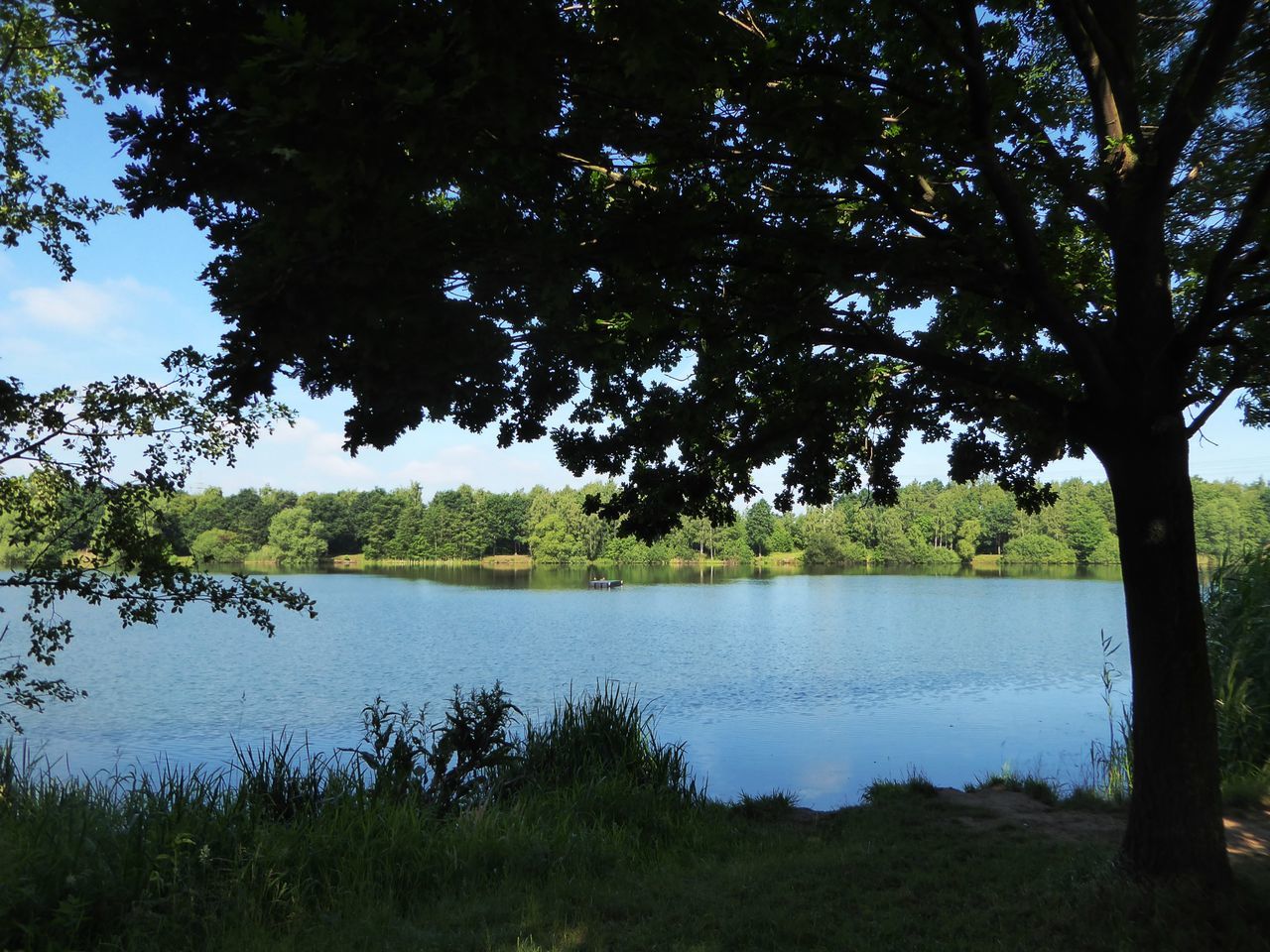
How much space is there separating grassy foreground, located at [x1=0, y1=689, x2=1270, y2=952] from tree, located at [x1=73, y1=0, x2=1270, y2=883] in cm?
84

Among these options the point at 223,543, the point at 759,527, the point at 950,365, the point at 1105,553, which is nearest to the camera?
the point at 950,365

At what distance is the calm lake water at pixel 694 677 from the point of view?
13.9 meters

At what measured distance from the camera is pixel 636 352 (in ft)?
20.7

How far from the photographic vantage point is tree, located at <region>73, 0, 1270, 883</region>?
3.20 meters

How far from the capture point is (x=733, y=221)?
15.4ft

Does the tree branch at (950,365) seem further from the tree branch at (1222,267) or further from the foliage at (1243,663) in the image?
the foliage at (1243,663)

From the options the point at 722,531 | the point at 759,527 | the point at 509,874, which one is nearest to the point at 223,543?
the point at 722,531

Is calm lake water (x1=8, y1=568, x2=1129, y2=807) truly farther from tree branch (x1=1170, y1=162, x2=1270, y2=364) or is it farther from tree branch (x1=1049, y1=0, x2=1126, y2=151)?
tree branch (x1=1049, y1=0, x2=1126, y2=151)

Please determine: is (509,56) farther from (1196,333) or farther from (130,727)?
(130,727)

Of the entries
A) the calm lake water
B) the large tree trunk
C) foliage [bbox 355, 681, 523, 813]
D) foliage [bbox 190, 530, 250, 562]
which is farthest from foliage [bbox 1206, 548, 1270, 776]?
foliage [bbox 190, 530, 250, 562]

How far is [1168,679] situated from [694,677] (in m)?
17.2

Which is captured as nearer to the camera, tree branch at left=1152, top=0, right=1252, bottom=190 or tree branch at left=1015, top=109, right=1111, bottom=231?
tree branch at left=1152, top=0, right=1252, bottom=190

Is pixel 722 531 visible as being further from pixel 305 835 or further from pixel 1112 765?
pixel 305 835

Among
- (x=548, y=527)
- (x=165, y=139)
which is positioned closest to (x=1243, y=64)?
(x=165, y=139)
